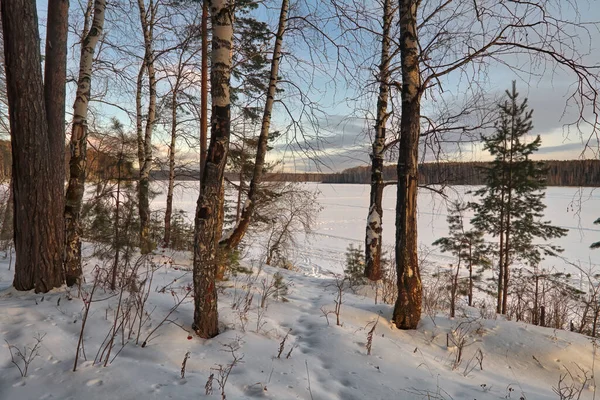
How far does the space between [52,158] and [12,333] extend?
2.02m

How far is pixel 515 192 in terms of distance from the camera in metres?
13.7

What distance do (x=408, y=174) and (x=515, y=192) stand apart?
1264 cm

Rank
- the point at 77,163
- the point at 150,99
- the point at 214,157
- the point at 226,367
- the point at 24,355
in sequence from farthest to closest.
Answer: the point at 150,99, the point at 77,163, the point at 214,157, the point at 226,367, the point at 24,355

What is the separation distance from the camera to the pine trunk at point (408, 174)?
383 cm

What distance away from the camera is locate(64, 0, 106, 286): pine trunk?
412cm

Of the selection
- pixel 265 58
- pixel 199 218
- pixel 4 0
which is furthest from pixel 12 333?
pixel 265 58

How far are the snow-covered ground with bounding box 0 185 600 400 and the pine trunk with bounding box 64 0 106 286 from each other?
0.40 m

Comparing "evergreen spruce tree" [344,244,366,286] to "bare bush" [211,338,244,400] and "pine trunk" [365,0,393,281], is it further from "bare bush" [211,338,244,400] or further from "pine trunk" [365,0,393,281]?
"bare bush" [211,338,244,400]

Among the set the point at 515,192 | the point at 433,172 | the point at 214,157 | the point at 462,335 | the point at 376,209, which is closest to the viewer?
the point at 214,157

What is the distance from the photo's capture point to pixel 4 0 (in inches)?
136

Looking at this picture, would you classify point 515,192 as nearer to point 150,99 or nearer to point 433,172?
point 433,172

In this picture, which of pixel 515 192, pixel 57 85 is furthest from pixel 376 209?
pixel 515 192

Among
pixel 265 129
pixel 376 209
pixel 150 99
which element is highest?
pixel 150 99

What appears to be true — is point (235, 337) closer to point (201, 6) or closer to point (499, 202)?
point (201, 6)
